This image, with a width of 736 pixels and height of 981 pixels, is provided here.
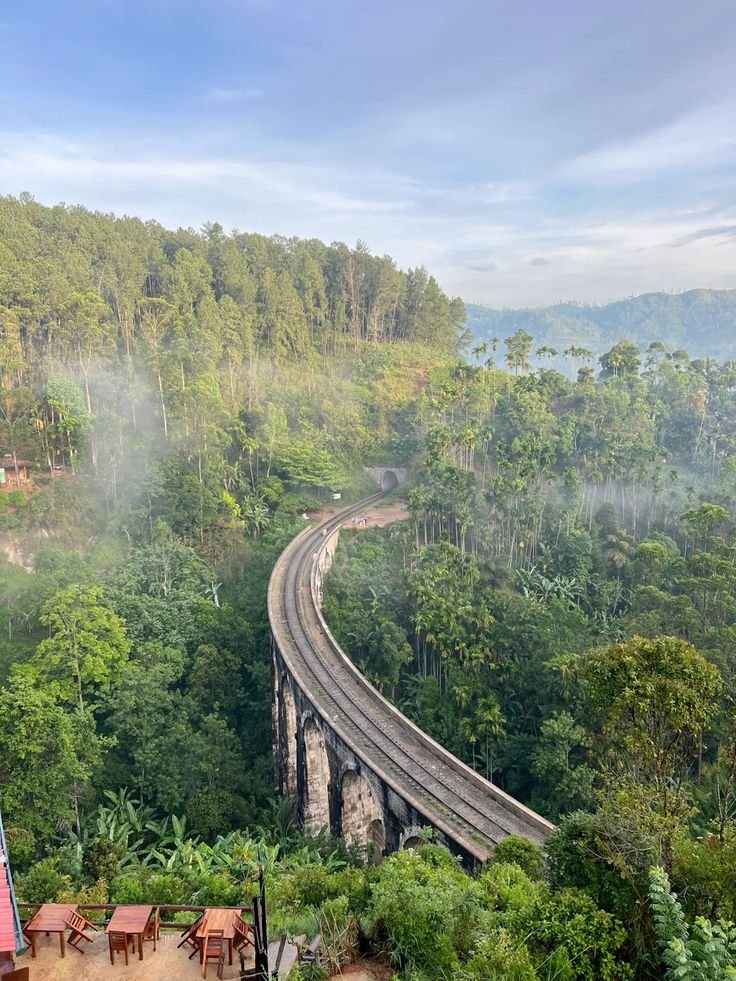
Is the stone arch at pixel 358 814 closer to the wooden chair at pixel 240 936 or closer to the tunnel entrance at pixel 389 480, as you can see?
the wooden chair at pixel 240 936

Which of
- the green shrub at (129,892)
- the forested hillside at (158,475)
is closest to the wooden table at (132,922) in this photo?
the green shrub at (129,892)

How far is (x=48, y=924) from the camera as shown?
10.1 meters

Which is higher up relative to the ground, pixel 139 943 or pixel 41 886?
pixel 139 943

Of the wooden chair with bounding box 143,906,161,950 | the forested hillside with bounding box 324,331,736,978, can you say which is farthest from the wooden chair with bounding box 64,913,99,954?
the forested hillside with bounding box 324,331,736,978

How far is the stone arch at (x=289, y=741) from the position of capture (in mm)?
31636

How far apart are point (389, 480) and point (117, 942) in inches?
2324

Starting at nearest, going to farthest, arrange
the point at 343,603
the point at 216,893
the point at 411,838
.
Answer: the point at 216,893
the point at 411,838
the point at 343,603

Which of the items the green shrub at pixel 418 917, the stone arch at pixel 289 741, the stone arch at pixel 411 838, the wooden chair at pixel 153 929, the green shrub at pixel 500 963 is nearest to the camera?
the green shrub at pixel 500 963

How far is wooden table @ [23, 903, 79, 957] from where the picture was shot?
32.9 ft

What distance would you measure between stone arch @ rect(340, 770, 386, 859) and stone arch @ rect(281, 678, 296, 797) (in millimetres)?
5032

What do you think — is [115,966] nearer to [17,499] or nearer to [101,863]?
[101,863]

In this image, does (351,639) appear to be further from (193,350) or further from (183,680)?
(193,350)

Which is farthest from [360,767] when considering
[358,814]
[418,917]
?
[418,917]

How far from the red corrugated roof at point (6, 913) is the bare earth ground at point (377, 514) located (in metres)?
45.1
